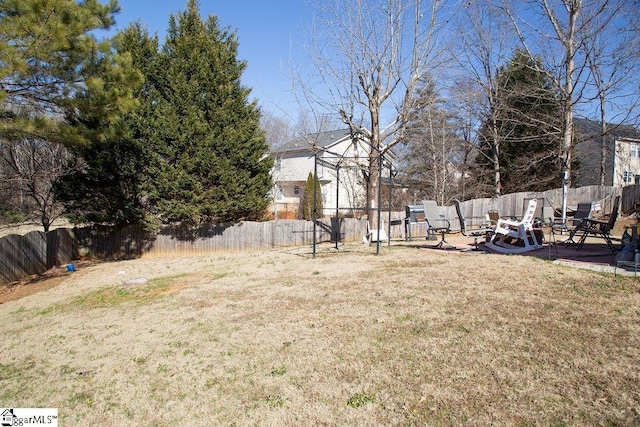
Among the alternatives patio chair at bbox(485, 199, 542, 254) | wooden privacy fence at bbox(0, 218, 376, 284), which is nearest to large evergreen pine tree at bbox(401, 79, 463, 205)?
wooden privacy fence at bbox(0, 218, 376, 284)

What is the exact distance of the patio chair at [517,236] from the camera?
820cm

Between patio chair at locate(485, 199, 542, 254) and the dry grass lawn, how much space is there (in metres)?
1.90

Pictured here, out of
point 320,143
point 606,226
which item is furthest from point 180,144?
point 320,143

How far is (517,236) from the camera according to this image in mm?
8570

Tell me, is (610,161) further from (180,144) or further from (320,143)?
(180,144)

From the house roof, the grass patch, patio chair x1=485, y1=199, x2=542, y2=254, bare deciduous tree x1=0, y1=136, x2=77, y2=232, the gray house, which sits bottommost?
the grass patch

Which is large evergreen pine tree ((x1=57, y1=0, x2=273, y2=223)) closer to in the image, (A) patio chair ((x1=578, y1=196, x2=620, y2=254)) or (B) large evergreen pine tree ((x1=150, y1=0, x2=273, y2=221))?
(B) large evergreen pine tree ((x1=150, y1=0, x2=273, y2=221))

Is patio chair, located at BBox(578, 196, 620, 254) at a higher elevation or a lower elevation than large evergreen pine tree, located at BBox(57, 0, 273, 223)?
lower

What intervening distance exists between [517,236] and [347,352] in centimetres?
648

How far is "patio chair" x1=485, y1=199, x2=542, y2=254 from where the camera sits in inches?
323

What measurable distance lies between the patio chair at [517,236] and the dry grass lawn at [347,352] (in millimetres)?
1901

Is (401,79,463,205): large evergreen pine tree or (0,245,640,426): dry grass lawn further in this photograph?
(401,79,463,205): large evergreen pine tree

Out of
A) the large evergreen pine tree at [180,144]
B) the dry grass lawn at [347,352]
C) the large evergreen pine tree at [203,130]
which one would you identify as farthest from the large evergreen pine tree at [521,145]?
the dry grass lawn at [347,352]

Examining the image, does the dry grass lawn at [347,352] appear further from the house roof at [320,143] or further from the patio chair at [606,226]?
the house roof at [320,143]
